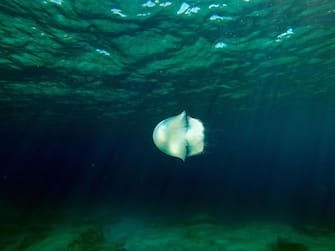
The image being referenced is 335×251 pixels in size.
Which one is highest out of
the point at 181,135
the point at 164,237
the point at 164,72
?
the point at 164,72

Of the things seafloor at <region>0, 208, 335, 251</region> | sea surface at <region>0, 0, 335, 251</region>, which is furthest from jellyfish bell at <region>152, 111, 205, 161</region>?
seafloor at <region>0, 208, 335, 251</region>

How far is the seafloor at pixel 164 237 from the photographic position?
1146 cm

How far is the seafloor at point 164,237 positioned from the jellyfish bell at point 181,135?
6.09 meters

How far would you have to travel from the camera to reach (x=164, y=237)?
1390cm

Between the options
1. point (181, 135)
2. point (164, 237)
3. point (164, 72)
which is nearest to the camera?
point (181, 135)

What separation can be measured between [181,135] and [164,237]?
9149 millimetres

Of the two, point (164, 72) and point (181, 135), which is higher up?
point (164, 72)

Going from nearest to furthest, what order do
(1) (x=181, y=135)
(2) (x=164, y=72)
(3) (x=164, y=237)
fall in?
(1) (x=181, y=135) < (3) (x=164, y=237) < (2) (x=164, y=72)

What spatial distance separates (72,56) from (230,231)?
42.1 ft

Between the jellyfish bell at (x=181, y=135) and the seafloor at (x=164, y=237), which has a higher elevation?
the jellyfish bell at (x=181, y=135)

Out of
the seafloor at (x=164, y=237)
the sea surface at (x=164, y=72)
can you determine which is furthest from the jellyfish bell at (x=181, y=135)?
the seafloor at (x=164, y=237)

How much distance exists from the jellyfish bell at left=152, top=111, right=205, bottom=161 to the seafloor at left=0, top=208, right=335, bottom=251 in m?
6.09

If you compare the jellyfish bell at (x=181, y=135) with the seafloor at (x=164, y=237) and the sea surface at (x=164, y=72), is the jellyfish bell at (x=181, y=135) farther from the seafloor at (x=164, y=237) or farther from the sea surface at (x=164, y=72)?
the seafloor at (x=164, y=237)

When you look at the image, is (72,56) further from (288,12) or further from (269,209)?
(269,209)
